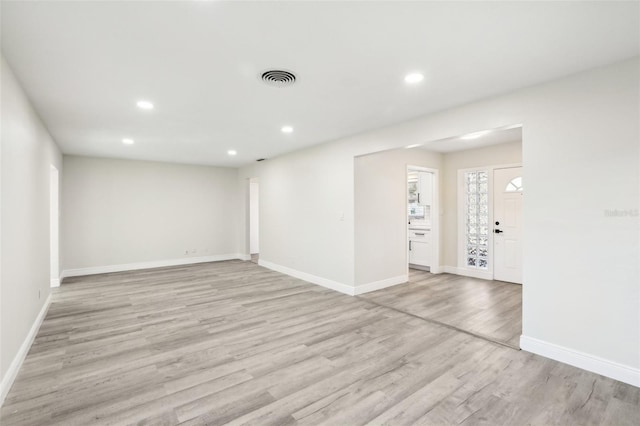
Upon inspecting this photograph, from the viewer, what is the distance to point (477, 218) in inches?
241

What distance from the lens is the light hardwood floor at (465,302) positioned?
137 inches

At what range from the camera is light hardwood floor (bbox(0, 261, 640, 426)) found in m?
2.04

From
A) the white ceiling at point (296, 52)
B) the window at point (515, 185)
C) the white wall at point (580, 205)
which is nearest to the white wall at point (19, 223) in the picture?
the white ceiling at point (296, 52)

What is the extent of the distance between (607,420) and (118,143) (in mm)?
6794

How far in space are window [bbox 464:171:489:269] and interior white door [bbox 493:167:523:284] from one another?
0.18 metres

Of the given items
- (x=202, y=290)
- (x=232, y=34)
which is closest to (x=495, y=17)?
(x=232, y=34)

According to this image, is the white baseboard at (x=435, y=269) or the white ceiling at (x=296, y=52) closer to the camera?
the white ceiling at (x=296, y=52)

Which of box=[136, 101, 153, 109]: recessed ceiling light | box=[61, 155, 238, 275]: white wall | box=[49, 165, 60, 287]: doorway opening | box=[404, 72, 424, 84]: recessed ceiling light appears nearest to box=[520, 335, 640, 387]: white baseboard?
box=[404, 72, 424, 84]: recessed ceiling light

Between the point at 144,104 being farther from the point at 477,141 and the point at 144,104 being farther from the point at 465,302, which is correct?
the point at 477,141

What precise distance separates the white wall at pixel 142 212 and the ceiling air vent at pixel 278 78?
5730mm

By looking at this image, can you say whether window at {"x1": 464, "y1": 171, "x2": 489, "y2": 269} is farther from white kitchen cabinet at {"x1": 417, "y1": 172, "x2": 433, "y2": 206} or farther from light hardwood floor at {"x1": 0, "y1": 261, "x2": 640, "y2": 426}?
light hardwood floor at {"x1": 0, "y1": 261, "x2": 640, "y2": 426}

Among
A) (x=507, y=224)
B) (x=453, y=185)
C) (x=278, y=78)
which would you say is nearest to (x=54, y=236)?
(x=278, y=78)

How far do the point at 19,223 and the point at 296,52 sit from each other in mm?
2892

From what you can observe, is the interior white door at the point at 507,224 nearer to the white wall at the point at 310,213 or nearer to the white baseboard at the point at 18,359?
the white wall at the point at 310,213
